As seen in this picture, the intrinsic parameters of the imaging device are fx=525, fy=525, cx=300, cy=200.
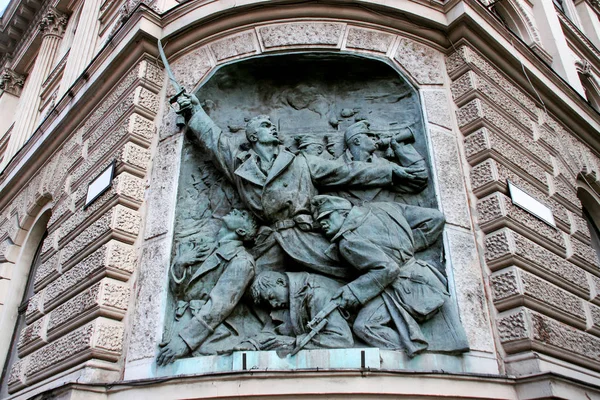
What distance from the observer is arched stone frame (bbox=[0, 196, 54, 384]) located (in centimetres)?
952

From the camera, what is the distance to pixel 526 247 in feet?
19.2

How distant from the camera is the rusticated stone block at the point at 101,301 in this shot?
226 inches

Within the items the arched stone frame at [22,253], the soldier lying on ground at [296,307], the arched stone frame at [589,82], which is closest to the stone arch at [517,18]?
the arched stone frame at [589,82]

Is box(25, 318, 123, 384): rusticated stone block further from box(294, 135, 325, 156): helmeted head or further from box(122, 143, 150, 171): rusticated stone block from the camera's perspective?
box(294, 135, 325, 156): helmeted head

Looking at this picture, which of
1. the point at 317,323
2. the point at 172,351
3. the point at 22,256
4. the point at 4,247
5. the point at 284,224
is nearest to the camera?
the point at 317,323

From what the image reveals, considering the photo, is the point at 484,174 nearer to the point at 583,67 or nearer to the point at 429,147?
the point at 429,147

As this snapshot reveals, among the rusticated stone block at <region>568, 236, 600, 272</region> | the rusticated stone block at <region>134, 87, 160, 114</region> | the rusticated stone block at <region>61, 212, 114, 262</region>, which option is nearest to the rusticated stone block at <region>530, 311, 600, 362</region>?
the rusticated stone block at <region>568, 236, 600, 272</region>

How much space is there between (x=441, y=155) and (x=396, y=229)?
1328 millimetres

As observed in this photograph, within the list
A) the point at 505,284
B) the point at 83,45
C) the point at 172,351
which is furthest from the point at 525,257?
the point at 83,45

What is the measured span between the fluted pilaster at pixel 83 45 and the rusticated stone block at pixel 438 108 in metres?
7.37

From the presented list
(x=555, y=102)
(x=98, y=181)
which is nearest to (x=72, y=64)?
(x=98, y=181)

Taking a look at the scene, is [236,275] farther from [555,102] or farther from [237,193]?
[555,102]

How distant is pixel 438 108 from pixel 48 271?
19.0 ft

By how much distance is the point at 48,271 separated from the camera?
24.2 ft
